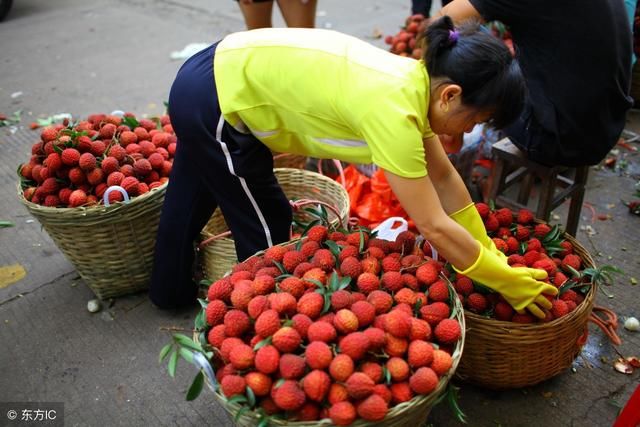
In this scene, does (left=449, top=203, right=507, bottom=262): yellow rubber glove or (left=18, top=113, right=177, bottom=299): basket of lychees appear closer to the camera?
(left=449, top=203, right=507, bottom=262): yellow rubber glove

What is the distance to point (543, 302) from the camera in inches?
71.0

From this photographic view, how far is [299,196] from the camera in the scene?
2.96 metres

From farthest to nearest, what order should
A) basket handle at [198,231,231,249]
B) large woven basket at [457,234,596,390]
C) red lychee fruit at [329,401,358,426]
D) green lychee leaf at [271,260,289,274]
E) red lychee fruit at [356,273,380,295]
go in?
basket handle at [198,231,231,249] → large woven basket at [457,234,596,390] → green lychee leaf at [271,260,289,274] → red lychee fruit at [356,273,380,295] → red lychee fruit at [329,401,358,426]

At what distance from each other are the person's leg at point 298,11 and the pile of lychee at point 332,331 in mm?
2373

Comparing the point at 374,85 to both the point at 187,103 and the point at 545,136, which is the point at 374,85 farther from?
the point at 545,136

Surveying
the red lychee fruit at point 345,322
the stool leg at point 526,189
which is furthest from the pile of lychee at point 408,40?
the red lychee fruit at point 345,322

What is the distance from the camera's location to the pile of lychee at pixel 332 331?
1.35m

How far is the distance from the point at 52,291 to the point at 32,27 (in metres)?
Result: 5.09

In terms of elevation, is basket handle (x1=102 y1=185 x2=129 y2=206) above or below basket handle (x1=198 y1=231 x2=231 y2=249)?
above

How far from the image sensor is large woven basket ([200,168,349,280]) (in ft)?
8.00

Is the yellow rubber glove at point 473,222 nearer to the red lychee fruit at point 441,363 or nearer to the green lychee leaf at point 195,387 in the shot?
the red lychee fruit at point 441,363

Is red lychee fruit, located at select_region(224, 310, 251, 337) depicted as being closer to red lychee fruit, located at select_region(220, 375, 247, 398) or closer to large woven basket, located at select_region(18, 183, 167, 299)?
red lychee fruit, located at select_region(220, 375, 247, 398)

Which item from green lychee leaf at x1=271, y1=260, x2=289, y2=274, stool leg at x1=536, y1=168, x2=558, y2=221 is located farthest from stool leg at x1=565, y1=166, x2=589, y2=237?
green lychee leaf at x1=271, y1=260, x2=289, y2=274

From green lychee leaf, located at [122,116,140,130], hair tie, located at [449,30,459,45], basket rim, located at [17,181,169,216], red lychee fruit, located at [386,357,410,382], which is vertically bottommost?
basket rim, located at [17,181,169,216]
